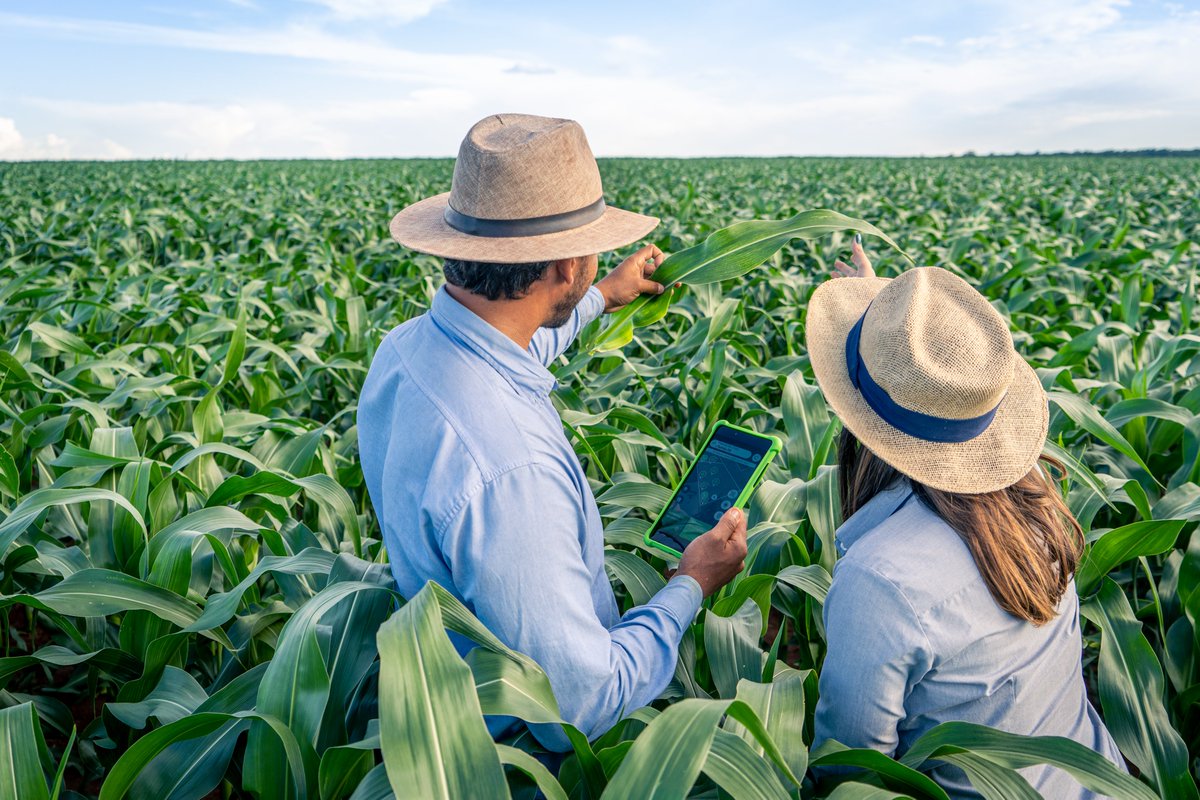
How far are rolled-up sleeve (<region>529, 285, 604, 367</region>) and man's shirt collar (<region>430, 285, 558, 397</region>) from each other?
0.50 m

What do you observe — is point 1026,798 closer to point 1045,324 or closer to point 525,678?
point 525,678

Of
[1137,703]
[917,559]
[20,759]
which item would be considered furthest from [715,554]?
[20,759]

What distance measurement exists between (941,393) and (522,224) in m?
0.68

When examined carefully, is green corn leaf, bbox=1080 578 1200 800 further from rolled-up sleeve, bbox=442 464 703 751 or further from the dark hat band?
the dark hat band

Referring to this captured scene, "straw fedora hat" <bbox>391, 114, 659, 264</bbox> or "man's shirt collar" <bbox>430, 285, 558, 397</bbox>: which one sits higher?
"straw fedora hat" <bbox>391, 114, 659, 264</bbox>

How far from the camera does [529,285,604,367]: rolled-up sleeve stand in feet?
6.28

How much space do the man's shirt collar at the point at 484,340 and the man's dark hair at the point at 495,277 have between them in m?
0.04

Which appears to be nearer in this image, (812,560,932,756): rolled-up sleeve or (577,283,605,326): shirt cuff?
(812,560,932,756): rolled-up sleeve

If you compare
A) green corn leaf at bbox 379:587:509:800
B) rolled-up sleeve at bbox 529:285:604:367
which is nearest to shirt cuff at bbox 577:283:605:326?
rolled-up sleeve at bbox 529:285:604:367

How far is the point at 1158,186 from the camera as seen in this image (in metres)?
15.6

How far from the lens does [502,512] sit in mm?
1197

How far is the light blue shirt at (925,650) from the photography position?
1.20 metres

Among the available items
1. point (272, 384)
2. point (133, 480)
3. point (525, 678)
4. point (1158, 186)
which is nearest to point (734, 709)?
point (525, 678)

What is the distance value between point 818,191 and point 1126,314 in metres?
12.2
